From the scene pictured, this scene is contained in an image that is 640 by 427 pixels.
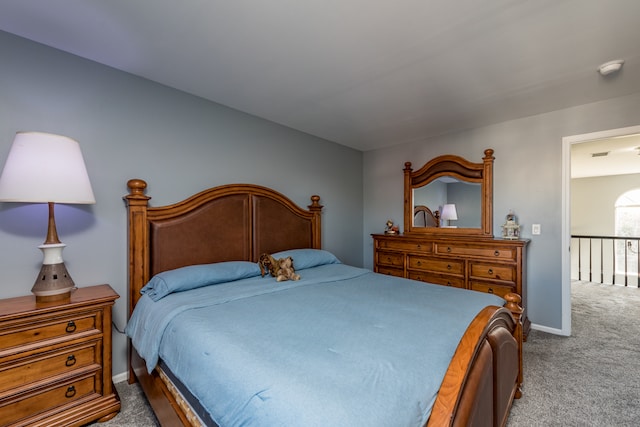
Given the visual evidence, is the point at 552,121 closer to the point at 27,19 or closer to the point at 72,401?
the point at 27,19

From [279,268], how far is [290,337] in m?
1.23

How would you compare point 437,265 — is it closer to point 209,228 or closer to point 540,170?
point 540,170

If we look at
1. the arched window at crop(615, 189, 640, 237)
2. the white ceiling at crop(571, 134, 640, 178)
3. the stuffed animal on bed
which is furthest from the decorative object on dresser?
the arched window at crop(615, 189, 640, 237)

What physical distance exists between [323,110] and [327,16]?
137cm

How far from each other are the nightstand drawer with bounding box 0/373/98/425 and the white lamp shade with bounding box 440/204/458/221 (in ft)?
12.1

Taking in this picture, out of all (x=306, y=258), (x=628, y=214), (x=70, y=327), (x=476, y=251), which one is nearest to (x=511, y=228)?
(x=476, y=251)

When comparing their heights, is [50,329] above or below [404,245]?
below

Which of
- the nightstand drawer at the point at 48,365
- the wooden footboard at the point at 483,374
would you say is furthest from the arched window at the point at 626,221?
the nightstand drawer at the point at 48,365

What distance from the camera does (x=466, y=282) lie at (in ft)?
10.3

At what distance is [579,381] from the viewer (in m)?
2.10

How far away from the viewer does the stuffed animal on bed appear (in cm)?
245

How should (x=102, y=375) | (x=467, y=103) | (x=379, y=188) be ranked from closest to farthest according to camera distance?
(x=102, y=375)
(x=467, y=103)
(x=379, y=188)

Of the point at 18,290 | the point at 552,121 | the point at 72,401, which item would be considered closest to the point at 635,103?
the point at 552,121

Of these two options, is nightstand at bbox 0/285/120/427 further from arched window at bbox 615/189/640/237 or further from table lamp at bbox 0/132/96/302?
arched window at bbox 615/189/640/237
